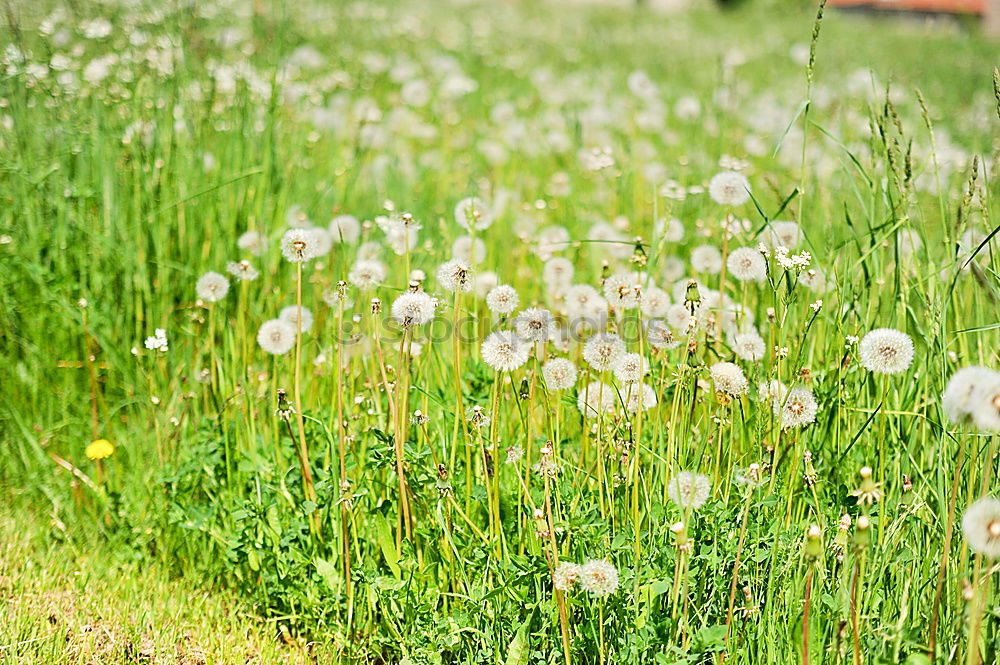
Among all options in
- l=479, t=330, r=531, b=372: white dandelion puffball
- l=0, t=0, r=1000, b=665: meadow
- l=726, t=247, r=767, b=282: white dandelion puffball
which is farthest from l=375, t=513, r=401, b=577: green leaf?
l=726, t=247, r=767, b=282: white dandelion puffball

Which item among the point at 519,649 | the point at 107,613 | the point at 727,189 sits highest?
the point at 727,189

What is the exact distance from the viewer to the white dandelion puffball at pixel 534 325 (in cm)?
170

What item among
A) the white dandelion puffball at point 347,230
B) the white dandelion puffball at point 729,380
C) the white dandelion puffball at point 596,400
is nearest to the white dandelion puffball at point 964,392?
the white dandelion puffball at point 729,380

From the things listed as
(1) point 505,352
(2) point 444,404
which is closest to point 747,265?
(1) point 505,352

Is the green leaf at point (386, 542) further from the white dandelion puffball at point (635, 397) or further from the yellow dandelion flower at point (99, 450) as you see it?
the yellow dandelion flower at point (99, 450)

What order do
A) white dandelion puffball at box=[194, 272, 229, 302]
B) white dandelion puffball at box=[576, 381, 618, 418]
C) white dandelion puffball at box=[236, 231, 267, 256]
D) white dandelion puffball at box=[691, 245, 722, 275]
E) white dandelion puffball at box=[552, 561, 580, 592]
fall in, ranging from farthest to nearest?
1. white dandelion puffball at box=[236, 231, 267, 256]
2. white dandelion puffball at box=[691, 245, 722, 275]
3. white dandelion puffball at box=[194, 272, 229, 302]
4. white dandelion puffball at box=[576, 381, 618, 418]
5. white dandelion puffball at box=[552, 561, 580, 592]

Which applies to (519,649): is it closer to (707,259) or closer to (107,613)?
(107,613)

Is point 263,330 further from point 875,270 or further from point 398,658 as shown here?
point 875,270

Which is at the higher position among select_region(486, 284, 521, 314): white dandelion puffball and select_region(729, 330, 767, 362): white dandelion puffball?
select_region(486, 284, 521, 314): white dandelion puffball

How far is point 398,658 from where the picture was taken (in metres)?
1.83

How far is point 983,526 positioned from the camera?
118 centimetres

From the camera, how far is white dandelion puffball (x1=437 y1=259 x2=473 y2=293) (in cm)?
168

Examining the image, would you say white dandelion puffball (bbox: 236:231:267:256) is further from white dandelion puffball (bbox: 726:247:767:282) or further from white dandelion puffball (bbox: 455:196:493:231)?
white dandelion puffball (bbox: 726:247:767:282)

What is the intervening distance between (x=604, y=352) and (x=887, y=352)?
1.75ft
